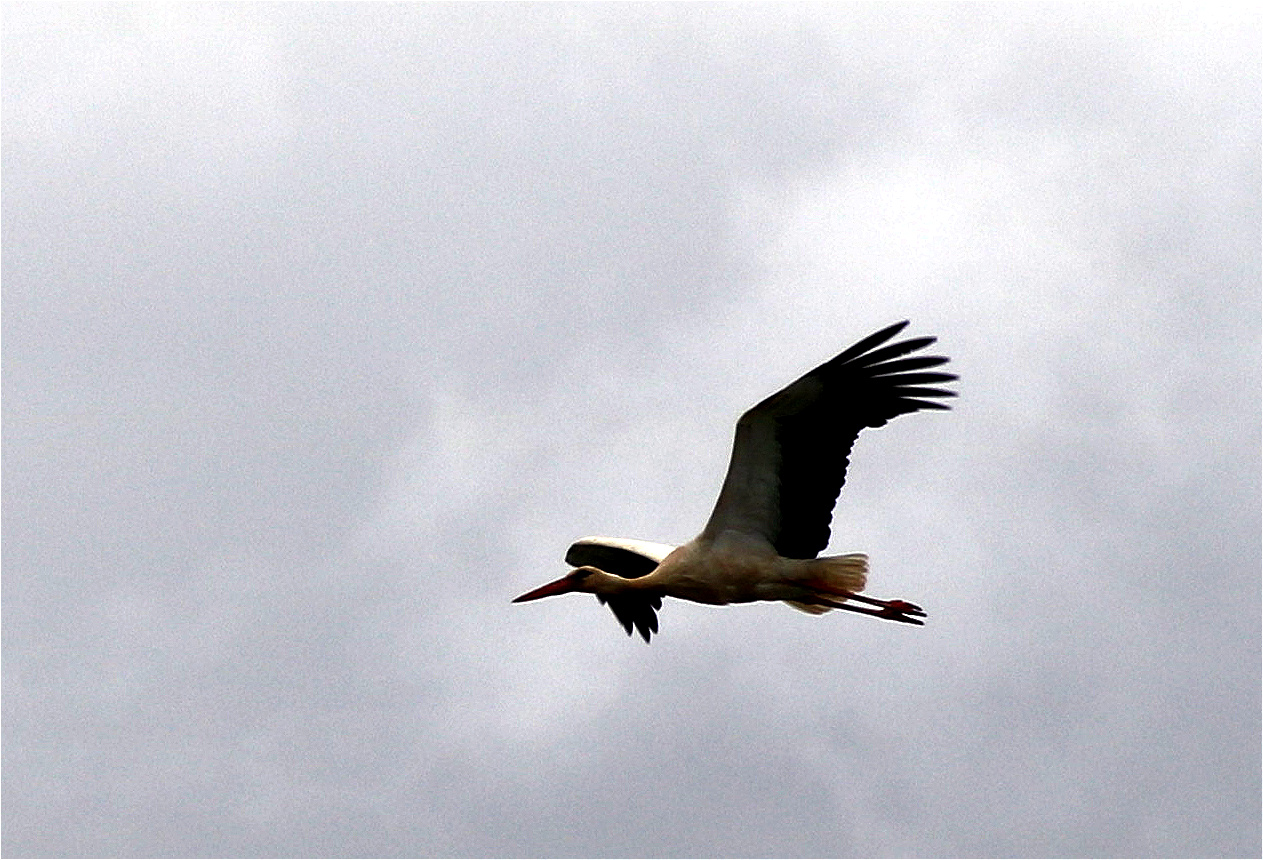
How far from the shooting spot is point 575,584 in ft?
69.3

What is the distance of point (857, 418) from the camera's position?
19156 millimetres

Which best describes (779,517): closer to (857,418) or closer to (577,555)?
(857,418)

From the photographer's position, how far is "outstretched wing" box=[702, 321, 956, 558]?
61.8ft

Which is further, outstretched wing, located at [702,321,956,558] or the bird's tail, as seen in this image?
the bird's tail

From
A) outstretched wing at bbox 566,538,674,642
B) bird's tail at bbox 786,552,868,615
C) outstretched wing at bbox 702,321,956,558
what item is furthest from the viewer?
outstretched wing at bbox 566,538,674,642

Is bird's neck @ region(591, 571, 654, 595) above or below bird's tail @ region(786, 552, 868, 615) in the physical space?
above

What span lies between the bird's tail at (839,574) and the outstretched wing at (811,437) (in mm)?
195

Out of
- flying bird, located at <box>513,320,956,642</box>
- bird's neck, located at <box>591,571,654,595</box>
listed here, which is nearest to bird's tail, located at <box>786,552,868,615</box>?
flying bird, located at <box>513,320,956,642</box>

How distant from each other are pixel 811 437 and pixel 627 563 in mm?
3676

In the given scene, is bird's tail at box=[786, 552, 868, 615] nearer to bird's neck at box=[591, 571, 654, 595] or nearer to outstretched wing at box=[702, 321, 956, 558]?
outstretched wing at box=[702, 321, 956, 558]

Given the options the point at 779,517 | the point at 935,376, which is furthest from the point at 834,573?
the point at 935,376

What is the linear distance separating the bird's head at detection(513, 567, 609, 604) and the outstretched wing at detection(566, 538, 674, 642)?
355 mm

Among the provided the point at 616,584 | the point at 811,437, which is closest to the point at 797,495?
the point at 811,437

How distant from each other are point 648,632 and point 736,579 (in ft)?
8.11
